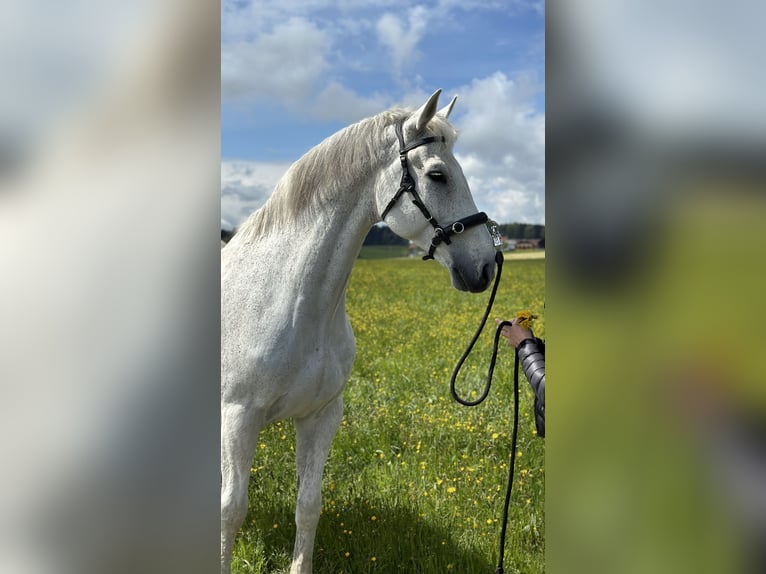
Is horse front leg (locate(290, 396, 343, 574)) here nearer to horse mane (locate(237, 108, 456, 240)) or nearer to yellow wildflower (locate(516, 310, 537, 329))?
horse mane (locate(237, 108, 456, 240))

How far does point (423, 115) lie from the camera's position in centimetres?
228

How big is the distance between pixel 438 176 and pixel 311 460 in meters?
1.49

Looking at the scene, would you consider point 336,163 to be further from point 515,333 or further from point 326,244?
point 515,333

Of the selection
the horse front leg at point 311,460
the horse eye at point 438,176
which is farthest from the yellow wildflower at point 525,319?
the horse front leg at point 311,460

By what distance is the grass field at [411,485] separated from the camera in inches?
121

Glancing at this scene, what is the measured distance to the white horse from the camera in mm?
2311
